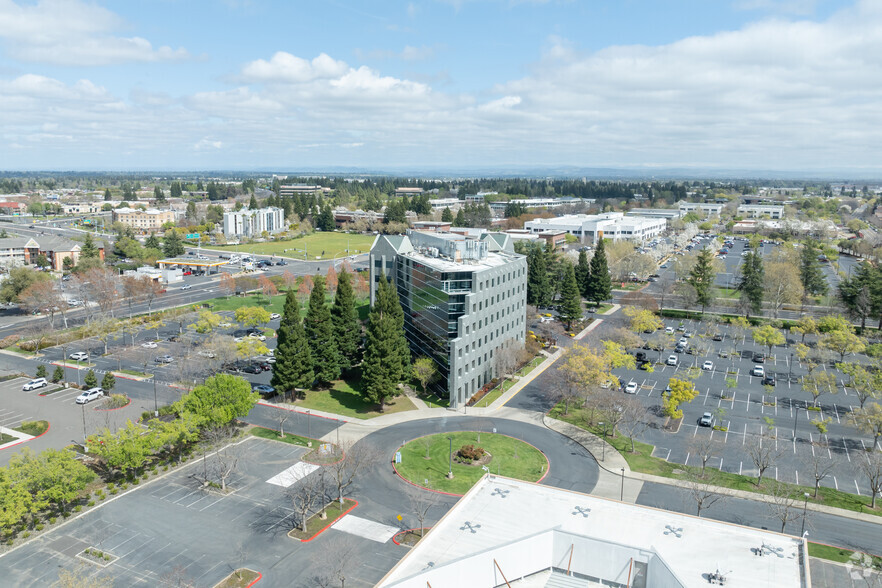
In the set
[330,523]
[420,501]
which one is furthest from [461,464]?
[330,523]

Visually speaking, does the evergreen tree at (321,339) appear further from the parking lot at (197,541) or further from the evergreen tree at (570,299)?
the evergreen tree at (570,299)

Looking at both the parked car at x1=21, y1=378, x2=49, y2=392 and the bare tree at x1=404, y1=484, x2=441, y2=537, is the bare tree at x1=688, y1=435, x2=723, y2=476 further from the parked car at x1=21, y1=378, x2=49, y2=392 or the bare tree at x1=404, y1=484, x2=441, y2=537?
the parked car at x1=21, y1=378, x2=49, y2=392

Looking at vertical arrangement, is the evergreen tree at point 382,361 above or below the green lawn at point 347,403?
above

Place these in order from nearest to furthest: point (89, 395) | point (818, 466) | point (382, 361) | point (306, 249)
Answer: point (818, 466)
point (382, 361)
point (89, 395)
point (306, 249)

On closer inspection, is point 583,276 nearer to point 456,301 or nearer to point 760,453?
point 456,301

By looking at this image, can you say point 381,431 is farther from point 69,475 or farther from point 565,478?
point 69,475

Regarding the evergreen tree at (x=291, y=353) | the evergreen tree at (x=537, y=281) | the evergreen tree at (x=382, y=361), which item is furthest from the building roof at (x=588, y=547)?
the evergreen tree at (x=537, y=281)

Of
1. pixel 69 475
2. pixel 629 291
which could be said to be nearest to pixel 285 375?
pixel 69 475
